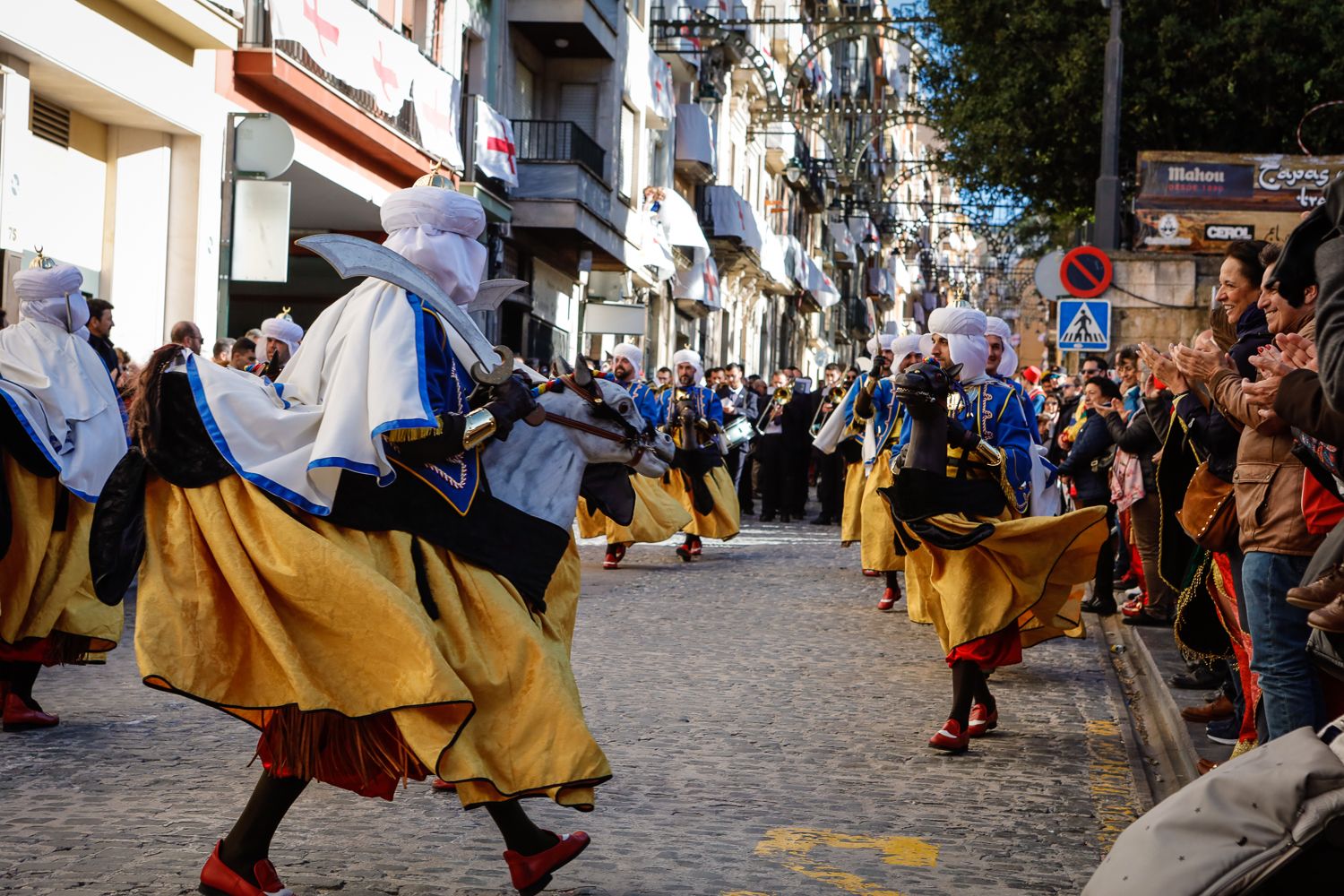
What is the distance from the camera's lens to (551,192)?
1050 inches

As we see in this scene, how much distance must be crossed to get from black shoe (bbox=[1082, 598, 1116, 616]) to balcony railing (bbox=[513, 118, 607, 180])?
16322mm

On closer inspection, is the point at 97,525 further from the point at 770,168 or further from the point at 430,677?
the point at 770,168

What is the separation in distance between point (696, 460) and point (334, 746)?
40.0ft

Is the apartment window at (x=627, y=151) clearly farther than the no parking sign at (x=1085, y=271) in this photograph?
Yes

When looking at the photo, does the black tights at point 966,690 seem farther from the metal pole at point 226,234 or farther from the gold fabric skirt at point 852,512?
the metal pole at point 226,234

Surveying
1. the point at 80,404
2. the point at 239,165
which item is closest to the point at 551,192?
the point at 239,165

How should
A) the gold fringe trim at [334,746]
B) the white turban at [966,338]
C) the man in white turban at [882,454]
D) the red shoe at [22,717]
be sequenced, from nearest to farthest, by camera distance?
the gold fringe trim at [334,746] < the red shoe at [22,717] < the white turban at [966,338] < the man in white turban at [882,454]

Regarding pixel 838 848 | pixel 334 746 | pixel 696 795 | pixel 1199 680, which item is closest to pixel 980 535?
pixel 1199 680

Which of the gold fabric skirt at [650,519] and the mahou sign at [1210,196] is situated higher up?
the mahou sign at [1210,196]

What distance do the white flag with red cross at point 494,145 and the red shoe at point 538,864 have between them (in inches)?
757

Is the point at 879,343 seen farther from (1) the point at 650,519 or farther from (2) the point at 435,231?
(2) the point at 435,231

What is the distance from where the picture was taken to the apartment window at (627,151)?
31.9 m

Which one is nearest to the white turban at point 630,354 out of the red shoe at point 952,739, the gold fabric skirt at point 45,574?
the gold fabric skirt at point 45,574

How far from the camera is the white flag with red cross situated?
76.7ft
